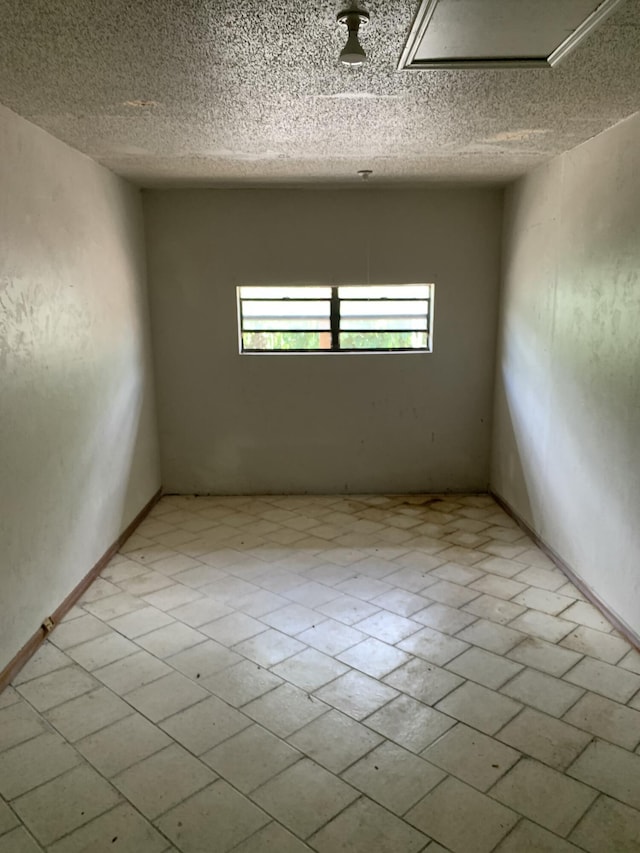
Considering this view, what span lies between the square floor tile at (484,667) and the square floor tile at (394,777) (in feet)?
1.80

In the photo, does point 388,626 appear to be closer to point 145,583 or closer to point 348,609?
point 348,609

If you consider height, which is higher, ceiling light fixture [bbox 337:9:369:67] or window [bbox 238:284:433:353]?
ceiling light fixture [bbox 337:9:369:67]

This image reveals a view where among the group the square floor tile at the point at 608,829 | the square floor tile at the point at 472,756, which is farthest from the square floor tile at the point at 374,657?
the square floor tile at the point at 608,829

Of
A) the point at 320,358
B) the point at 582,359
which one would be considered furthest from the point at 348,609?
the point at 320,358

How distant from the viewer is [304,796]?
6.22ft

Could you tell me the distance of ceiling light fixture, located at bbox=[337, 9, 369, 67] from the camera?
163 centimetres

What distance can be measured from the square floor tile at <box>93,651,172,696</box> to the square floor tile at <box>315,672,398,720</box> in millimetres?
718

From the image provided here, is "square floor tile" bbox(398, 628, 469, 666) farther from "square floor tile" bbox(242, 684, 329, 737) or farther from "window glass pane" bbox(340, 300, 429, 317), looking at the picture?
"window glass pane" bbox(340, 300, 429, 317)

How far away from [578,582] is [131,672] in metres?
2.37

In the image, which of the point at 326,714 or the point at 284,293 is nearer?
the point at 326,714

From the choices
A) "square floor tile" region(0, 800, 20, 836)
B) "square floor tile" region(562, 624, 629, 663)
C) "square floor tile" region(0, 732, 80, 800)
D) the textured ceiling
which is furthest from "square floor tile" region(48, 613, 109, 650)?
the textured ceiling

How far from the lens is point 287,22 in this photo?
67.3 inches

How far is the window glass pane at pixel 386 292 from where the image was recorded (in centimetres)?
470

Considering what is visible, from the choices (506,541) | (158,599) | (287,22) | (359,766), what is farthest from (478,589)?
(287,22)
